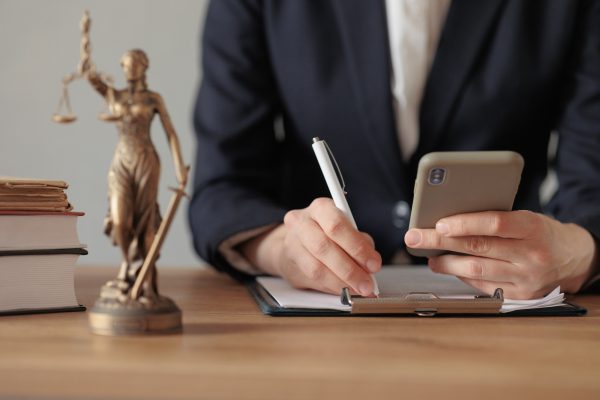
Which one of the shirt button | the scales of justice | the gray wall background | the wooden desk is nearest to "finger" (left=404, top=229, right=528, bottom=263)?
the wooden desk

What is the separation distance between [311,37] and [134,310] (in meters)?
0.82

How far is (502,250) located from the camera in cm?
91

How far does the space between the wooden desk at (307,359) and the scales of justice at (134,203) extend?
2 centimetres

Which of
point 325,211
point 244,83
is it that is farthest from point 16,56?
point 325,211

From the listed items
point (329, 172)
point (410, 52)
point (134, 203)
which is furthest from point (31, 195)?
point (410, 52)

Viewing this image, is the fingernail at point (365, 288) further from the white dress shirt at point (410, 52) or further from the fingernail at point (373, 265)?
the white dress shirt at point (410, 52)

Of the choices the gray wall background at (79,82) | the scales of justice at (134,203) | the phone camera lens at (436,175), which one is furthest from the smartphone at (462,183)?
the gray wall background at (79,82)

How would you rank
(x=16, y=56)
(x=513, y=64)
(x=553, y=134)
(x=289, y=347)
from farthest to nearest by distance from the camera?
(x=16, y=56) → (x=553, y=134) → (x=513, y=64) → (x=289, y=347)

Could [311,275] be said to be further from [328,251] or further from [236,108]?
[236,108]

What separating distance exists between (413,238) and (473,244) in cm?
8

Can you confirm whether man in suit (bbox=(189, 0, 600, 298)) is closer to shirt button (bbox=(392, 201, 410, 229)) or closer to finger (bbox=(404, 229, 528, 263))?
shirt button (bbox=(392, 201, 410, 229))

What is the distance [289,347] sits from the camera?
2.07ft

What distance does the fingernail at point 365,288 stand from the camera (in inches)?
33.5

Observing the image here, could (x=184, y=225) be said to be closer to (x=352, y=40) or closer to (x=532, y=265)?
(x=352, y=40)
